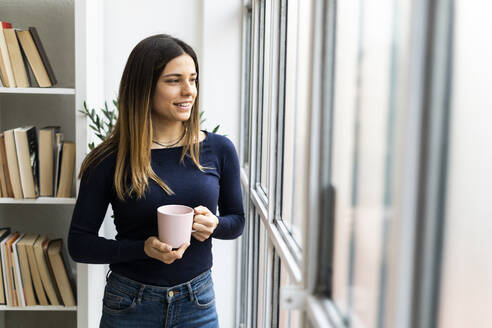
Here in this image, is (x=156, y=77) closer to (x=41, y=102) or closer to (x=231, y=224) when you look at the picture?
(x=231, y=224)

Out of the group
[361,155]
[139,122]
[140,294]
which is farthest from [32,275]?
[361,155]

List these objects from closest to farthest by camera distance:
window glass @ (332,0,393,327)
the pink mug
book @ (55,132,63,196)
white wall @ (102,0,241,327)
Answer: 1. window glass @ (332,0,393,327)
2. the pink mug
3. book @ (55,132,63,196)
4. white wall @ (102,0,241,327)

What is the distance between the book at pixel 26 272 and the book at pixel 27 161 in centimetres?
22

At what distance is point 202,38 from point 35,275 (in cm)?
140

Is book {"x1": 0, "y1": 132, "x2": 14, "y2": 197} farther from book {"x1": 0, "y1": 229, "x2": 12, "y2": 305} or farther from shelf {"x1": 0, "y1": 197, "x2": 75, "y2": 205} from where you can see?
book {"x1": 0, "y1": 229, "x2": 12, "y2": 305}

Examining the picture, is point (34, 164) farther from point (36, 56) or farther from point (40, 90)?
point (36, 56)

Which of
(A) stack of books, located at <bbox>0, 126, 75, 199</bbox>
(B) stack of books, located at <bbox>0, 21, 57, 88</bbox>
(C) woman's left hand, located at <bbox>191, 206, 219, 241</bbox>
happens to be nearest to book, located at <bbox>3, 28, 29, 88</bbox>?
(B) stack of books, located at <bbox>0, 21, 57, 88</bbox>

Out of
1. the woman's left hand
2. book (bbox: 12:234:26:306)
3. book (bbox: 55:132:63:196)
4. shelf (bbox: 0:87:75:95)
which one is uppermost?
shelf (bbox: 0:87:75:95)

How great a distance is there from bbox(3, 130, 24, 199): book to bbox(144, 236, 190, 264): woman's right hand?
43.0 inches

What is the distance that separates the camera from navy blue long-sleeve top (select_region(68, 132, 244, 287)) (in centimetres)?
162

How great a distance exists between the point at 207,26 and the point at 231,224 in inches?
59.7

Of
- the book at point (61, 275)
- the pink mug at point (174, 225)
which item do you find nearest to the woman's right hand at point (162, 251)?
the pink mug at point (174, 225)

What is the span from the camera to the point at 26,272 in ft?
8.07

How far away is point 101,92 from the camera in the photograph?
283cm
